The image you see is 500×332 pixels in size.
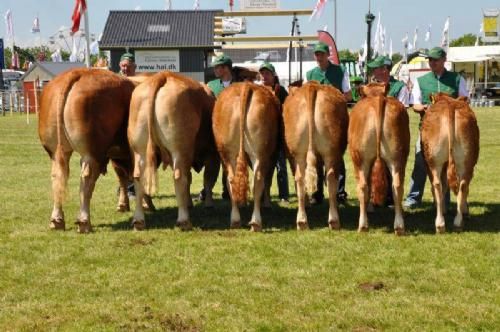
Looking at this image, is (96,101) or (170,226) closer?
(96,101)

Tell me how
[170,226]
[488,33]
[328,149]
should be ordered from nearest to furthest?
[328,149]
[170,226]
[488,33]

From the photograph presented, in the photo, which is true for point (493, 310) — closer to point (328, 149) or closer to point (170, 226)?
point (328, 149)

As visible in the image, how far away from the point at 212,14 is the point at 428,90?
24.5 metres

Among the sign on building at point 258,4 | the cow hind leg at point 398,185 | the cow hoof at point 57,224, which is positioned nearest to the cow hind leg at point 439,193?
the cow hind leg at point 398,185

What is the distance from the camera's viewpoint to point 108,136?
26.7 ft

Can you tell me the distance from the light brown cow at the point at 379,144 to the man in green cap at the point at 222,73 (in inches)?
93.4

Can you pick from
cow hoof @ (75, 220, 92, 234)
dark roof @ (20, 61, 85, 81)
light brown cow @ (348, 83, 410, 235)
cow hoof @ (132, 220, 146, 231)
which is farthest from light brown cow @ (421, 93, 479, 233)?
dark roof @ (20, 61, 85, 81)

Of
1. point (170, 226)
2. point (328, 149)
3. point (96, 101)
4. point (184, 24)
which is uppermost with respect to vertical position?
point (184, 24)

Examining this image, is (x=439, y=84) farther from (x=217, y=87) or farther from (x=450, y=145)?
(x=217, y=87)

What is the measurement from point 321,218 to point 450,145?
215 centimetres

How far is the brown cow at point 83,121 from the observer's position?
7.89 meters

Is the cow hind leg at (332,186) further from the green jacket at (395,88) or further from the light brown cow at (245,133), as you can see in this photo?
the green jacket at (395,88)

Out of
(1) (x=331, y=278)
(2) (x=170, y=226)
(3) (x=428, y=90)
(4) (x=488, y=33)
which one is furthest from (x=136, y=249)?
(4) (x=488, y=33)

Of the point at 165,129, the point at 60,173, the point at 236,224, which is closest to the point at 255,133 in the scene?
the point at 165,129
